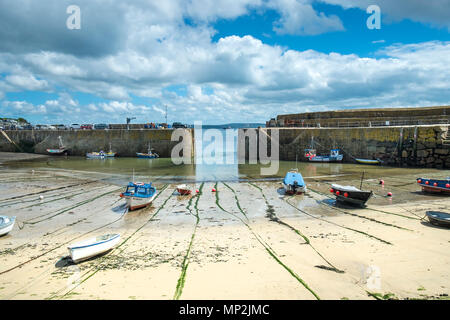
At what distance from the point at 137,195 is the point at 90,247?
7.37 m

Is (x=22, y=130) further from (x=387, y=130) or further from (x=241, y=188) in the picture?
(x=387, y=130)

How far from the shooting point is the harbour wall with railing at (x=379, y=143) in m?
32.1

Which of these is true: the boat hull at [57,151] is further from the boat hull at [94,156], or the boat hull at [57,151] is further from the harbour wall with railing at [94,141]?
the boat hull at [94,156]

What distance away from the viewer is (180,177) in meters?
29.7

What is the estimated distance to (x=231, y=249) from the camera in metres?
10.6

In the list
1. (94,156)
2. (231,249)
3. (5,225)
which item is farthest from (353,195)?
(94,156)

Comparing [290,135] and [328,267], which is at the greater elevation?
[290,135]

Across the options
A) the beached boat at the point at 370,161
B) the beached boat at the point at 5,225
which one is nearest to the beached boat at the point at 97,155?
the beached boat at the point at 5,225

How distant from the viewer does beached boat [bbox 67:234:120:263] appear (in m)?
9.30

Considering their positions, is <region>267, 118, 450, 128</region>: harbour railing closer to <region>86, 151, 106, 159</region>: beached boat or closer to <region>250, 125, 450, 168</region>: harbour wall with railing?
<region>250, 125, 450, 168</region>: harbour wall with railing

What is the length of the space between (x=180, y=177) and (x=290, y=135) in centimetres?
2207
